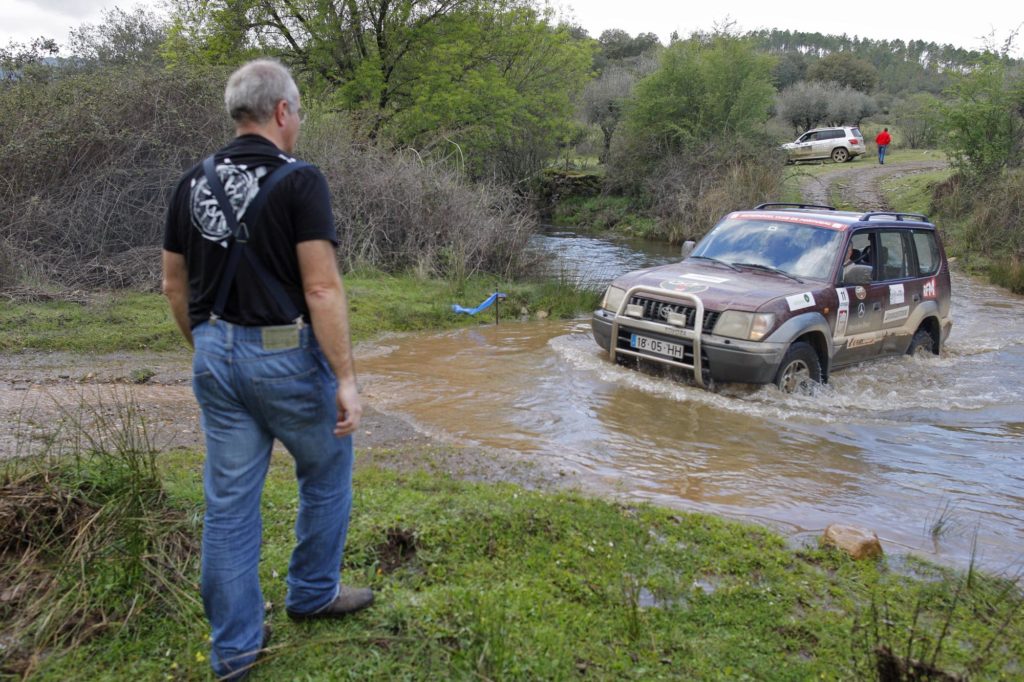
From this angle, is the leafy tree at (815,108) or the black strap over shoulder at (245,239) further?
the leafy tree at (815,108)

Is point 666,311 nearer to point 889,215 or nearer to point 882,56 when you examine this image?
point 889,215

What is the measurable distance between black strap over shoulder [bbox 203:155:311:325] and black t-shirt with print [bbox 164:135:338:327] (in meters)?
0.01

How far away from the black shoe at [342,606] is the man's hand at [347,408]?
800mm

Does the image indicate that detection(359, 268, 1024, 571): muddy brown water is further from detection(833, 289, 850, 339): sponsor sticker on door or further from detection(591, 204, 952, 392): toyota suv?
detection(833, 289, 850, 339): sponsor sticker on door

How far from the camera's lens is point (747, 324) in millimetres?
7391

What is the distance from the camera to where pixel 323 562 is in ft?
9.74

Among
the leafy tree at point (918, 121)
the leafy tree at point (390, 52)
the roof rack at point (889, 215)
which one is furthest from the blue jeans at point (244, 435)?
the leafy tree at point (918, 121)

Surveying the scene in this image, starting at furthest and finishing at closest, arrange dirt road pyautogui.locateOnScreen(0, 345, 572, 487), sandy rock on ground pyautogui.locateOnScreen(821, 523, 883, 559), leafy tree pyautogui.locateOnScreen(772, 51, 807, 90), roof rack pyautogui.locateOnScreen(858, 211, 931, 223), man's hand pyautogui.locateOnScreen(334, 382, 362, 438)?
leafy tree pyautogui.locateOnScreen(772, 51, 807, 90), roof rack pyautogui.locateOnScreen(858, 211, 931, 223), dirt road pyautogui.locateOnScreen(0, 345, 572, 487), sandy rock on ground pyautogui.locateOnScreen(821, 523, 883, 559), man's hand pyautogui.locateOnScreen(334, 382, 362, 438)

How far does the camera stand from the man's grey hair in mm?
2617

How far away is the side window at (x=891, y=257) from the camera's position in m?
8.80

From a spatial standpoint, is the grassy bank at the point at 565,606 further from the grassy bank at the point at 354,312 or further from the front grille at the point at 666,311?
the grassy bank at the point at 354,312

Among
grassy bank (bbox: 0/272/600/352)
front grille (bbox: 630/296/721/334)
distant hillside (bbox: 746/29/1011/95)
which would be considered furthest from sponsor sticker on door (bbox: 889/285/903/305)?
distant hillside (bbox: 746/29/1011/95)

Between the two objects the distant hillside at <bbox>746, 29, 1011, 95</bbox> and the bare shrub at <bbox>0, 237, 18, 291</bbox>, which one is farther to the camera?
the distant hillside at <bbox>746, 29, 1011, 95</bbox>

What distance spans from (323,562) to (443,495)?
1.55 meters
